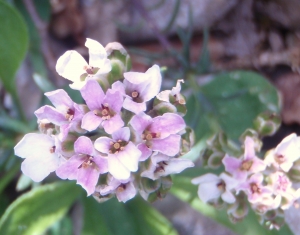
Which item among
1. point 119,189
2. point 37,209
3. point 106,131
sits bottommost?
point 37,209

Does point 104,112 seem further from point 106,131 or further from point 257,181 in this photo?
point 257,181

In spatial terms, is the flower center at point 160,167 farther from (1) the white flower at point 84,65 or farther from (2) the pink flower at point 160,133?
(1) the white flower at point 84,65

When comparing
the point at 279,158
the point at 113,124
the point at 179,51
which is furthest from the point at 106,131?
the point at 179,51

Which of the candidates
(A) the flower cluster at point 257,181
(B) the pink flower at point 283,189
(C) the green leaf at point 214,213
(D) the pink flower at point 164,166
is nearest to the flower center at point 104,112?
(D) the pink flower at point 164,166

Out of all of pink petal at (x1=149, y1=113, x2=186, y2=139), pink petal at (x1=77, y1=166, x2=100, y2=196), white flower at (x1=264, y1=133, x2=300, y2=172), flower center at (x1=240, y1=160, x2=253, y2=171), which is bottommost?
flower center at (x1=240, y1=160, x2=253, y2=171)

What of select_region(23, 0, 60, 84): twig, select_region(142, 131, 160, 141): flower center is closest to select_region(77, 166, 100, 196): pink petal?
select_region(142, 131, 160, 141): flower center

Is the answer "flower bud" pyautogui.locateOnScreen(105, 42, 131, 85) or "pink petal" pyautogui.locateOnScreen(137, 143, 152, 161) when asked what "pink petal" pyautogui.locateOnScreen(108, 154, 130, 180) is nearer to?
"pink petal" pyautogui.locateOnScreen(137, 143, 152, 161)
